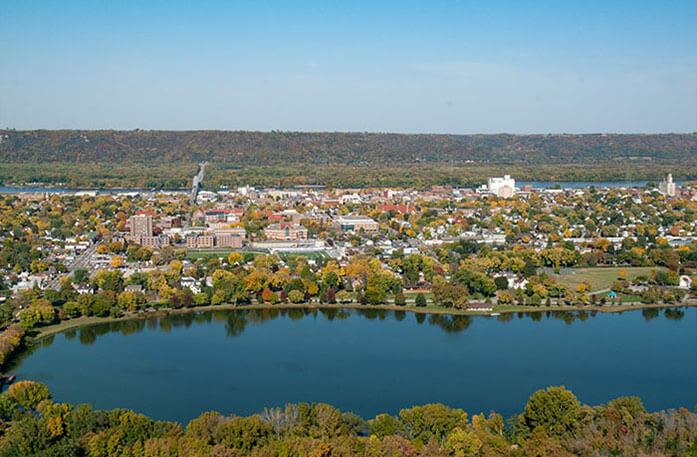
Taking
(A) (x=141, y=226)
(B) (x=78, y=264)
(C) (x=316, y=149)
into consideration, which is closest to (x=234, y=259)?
(B) (x=78, y=264)

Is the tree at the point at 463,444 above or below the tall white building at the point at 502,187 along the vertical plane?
below

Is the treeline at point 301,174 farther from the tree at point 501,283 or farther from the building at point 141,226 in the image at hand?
the tree at point 501,283

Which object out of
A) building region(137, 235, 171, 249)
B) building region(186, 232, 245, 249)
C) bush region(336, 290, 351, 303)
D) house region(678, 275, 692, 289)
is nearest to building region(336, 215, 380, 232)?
building region(186, 232, 245, 249)

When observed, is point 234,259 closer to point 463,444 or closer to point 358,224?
point 358,224

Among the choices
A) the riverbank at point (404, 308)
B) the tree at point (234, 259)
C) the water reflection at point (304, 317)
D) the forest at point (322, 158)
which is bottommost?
the water reflection at point (304, 317)

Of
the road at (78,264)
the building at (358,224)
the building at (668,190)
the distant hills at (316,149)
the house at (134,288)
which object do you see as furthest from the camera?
the distant hills at (316,149)

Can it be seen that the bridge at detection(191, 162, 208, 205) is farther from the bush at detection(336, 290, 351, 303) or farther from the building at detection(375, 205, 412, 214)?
the bush at detection(336, 290, 351, 303)

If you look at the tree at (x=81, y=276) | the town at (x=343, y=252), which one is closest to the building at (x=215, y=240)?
the town at (x=343, y=252)
